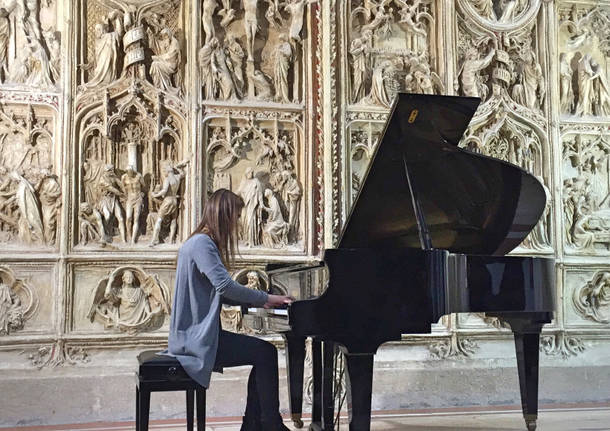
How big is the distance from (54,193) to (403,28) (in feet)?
11.1

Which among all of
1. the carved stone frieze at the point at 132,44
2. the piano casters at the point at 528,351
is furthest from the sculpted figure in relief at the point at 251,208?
the piano casters at the point at 528,351

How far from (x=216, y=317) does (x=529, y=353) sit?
2193 millimetres

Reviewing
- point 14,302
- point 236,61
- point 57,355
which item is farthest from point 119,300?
point 236,61

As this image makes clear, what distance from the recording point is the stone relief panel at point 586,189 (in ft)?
22.0

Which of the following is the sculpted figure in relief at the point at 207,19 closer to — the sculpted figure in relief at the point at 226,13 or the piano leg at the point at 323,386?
the sculpted figure in relief at the point at 226,13

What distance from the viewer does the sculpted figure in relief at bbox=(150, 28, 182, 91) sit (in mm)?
6062

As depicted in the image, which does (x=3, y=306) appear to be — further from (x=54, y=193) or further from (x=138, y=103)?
(x=138, y=103)

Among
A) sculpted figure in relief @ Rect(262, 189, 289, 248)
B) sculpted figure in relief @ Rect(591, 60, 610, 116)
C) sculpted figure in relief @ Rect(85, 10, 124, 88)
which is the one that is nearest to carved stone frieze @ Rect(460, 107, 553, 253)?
sculpted figure in relief @ Rect(591, 60, 610, 116)

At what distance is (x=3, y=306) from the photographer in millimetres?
5582

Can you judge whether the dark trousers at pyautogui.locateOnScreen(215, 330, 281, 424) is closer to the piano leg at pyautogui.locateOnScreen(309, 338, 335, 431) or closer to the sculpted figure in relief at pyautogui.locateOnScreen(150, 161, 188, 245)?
the piano leg at pyautogui.locateOnScreen(309, 338, 335, 431)

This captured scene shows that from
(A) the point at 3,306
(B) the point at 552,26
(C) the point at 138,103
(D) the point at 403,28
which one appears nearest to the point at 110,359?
(A) the point at 3,306

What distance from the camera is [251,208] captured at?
6.11 meters

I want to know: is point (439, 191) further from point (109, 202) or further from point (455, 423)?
point (109, 202)

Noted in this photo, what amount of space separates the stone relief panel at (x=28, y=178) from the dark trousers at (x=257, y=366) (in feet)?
8.74
